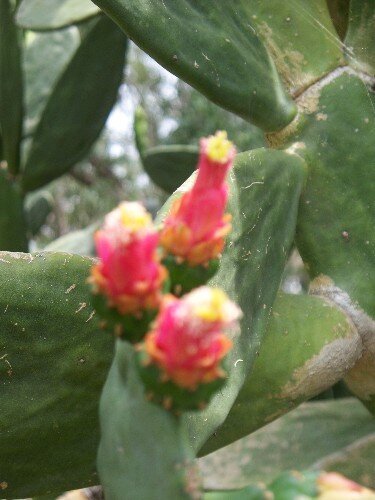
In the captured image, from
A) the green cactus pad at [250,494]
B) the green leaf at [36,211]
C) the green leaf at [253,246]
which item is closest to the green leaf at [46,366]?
the green leaf at [253,246]

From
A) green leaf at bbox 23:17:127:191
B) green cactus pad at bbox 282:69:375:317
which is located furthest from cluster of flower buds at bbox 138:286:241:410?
green leaf at bbox 23:17:127:191

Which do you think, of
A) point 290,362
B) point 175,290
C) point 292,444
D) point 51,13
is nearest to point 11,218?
point 51,13

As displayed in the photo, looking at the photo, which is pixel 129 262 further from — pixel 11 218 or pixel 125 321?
pixel 11 218

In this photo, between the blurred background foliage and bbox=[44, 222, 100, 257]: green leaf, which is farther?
the blurred background foliage

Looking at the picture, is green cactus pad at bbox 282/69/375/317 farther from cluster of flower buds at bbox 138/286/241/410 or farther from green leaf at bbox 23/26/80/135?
green leaf at bbox 23/26/80/135

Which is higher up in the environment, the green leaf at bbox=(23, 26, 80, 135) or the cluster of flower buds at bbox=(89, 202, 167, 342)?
the cluster of flower buds at bbox=(89, 202, 167, 342)

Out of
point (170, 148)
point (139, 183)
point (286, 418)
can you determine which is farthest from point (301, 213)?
point (139, 183)
